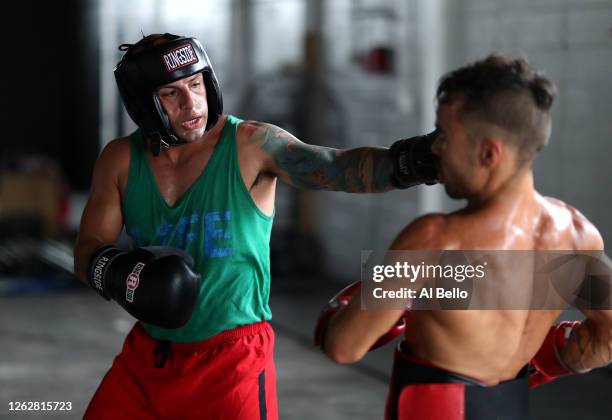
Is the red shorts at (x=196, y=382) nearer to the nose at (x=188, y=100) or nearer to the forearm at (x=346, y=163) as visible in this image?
the forearm at (x=346, y=163)

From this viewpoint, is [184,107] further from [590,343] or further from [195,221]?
[590,343]

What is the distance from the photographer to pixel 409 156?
2271 millimetres

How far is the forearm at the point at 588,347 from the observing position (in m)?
1.94

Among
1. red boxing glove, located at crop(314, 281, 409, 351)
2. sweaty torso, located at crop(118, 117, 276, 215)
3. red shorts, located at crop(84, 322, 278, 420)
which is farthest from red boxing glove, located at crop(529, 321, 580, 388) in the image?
sweaty torso, located at crop(118, 117, 276, 215)

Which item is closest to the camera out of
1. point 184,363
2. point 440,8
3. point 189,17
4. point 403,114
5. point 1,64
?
point 184,363

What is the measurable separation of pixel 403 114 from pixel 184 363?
178 inches

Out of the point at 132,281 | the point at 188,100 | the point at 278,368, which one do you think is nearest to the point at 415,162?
the point at 188,100

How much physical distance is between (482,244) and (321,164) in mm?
760

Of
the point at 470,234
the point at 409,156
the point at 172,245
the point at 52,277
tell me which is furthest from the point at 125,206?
the point at 52,277

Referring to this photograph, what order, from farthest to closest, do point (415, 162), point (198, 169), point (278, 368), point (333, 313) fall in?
point (278, 368), point (198, 169), point (415, 162), point (333, 313)

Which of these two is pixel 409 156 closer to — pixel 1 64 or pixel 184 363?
pixel 184 363

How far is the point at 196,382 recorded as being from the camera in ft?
7.92

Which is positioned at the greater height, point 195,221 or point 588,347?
point 195,221

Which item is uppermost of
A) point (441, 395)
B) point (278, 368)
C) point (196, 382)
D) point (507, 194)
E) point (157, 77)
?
point (157, 77)
